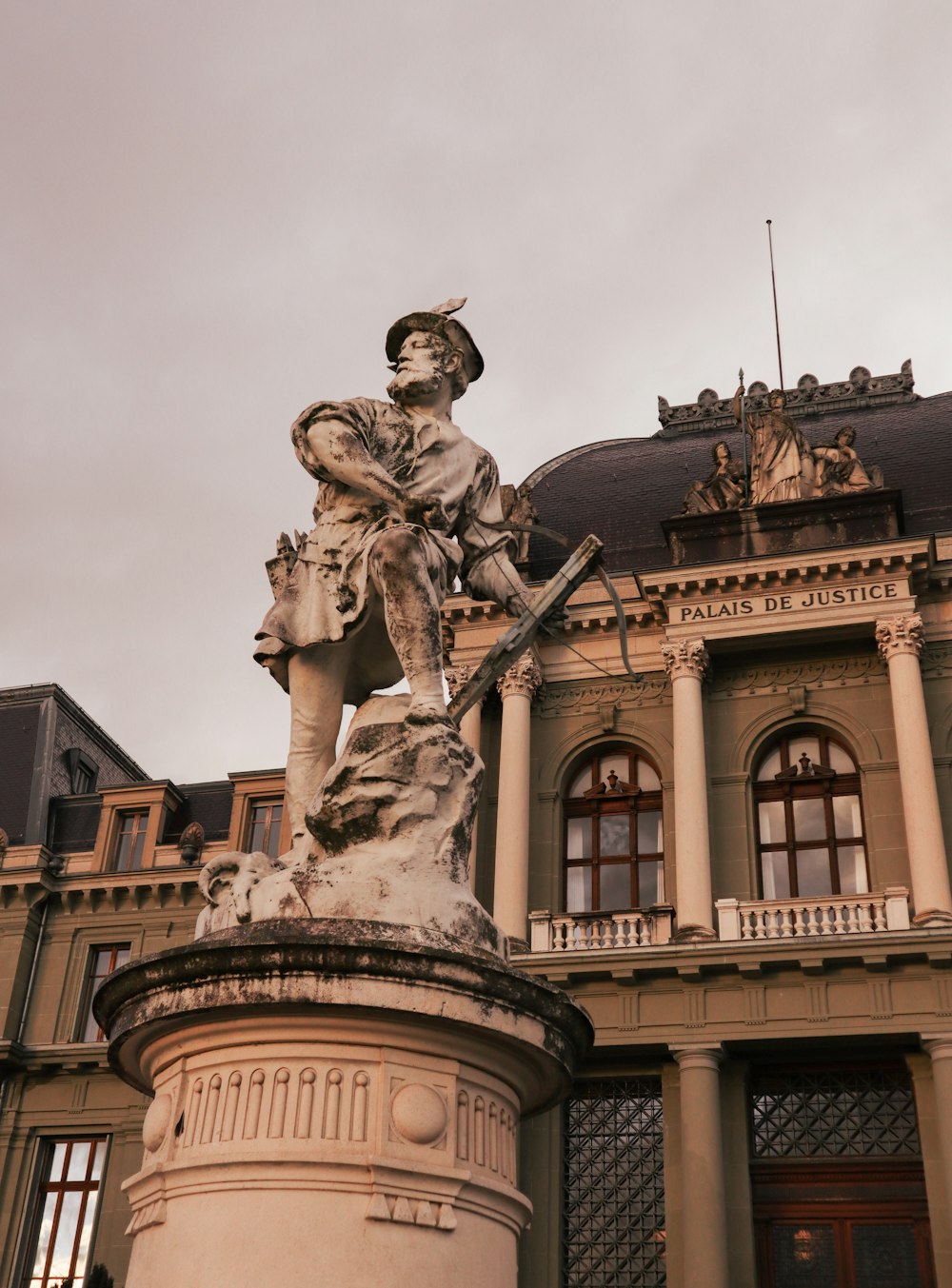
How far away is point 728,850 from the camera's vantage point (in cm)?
2173

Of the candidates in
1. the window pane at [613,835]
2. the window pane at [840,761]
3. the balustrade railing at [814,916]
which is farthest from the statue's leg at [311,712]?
the window pane at [840,761]

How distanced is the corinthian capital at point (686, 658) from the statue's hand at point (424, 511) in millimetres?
18252

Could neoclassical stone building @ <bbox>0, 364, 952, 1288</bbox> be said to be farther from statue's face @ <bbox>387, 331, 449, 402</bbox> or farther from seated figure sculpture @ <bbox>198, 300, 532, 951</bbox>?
statue's face @ <bbox>387, 331, 449, 402</bbox>

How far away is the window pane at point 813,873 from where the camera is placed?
21.3 meters

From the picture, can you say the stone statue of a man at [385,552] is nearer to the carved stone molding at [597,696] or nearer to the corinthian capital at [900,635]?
the corinthian capital at [900,635]

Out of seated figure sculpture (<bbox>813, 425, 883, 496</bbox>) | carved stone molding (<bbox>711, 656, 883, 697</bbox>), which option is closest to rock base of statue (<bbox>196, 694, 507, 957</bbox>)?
carved stone molding (<bbox>711, 656, 883, 697</bbox>)

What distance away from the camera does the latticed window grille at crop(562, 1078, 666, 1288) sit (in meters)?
19.1

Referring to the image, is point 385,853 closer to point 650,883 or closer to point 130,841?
point 650,883

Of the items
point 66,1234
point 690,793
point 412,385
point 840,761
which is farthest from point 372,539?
point 66,1234

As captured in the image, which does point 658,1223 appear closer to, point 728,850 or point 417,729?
point 728,850

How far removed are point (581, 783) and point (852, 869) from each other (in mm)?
4691

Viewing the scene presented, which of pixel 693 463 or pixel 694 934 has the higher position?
pixel 693 463

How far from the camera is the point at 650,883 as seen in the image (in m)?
22.2

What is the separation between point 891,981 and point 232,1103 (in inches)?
664
